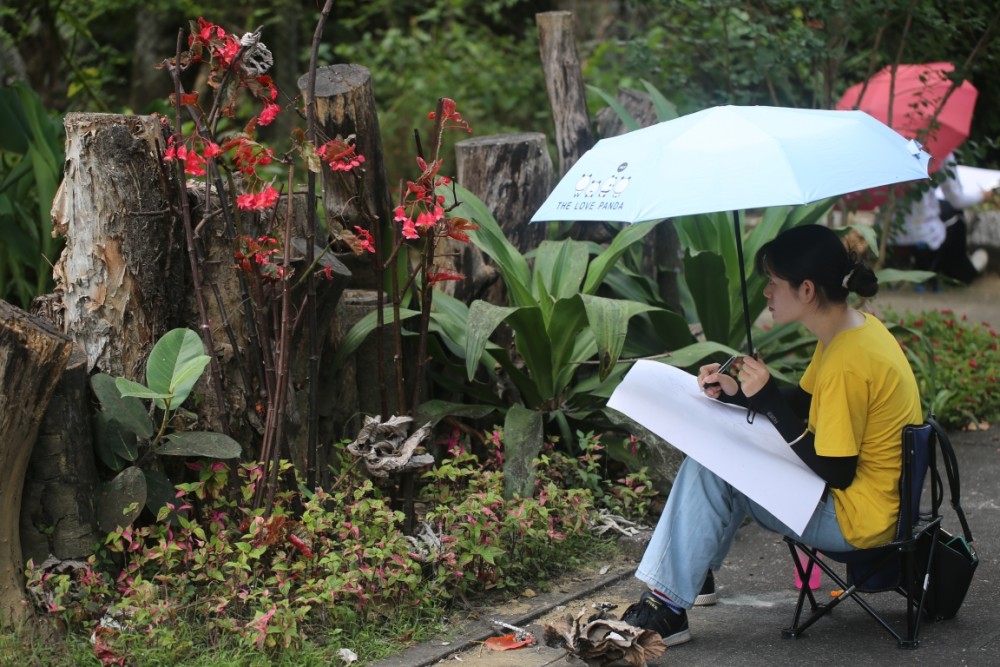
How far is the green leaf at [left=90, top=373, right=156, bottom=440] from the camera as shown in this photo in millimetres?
3451

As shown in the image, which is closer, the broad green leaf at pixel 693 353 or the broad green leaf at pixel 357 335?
the broad green leaf at pixel 357 335

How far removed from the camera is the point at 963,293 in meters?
8.73

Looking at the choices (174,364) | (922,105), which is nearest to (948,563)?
(174,364)

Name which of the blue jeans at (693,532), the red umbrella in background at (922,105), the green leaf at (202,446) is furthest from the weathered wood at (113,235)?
the red umbrella in background at (922,105)

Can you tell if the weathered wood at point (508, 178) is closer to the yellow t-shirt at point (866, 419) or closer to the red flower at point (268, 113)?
the red flower at point (268, 113)

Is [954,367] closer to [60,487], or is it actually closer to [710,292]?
[710,292]

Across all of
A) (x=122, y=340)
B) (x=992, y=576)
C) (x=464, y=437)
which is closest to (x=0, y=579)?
(x=122, y=340)

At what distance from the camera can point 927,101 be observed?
694 centimetres

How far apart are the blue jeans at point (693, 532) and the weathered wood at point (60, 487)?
1.61 meters

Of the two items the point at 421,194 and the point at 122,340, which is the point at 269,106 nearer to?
the point at 421,194

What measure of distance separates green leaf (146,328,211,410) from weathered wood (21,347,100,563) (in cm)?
21

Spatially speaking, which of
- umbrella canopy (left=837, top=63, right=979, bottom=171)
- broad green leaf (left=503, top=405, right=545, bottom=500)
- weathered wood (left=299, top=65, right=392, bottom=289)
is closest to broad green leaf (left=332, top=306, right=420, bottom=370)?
weathered wood (left=299, top=65, right=392, bottom=289)

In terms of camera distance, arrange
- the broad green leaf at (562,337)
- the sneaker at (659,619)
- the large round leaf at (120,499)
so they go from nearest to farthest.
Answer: the sneaker at (659,619) < the large round leaf at (120,499) < the broad green leaf at (562,337)

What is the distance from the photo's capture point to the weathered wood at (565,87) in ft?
19.0
